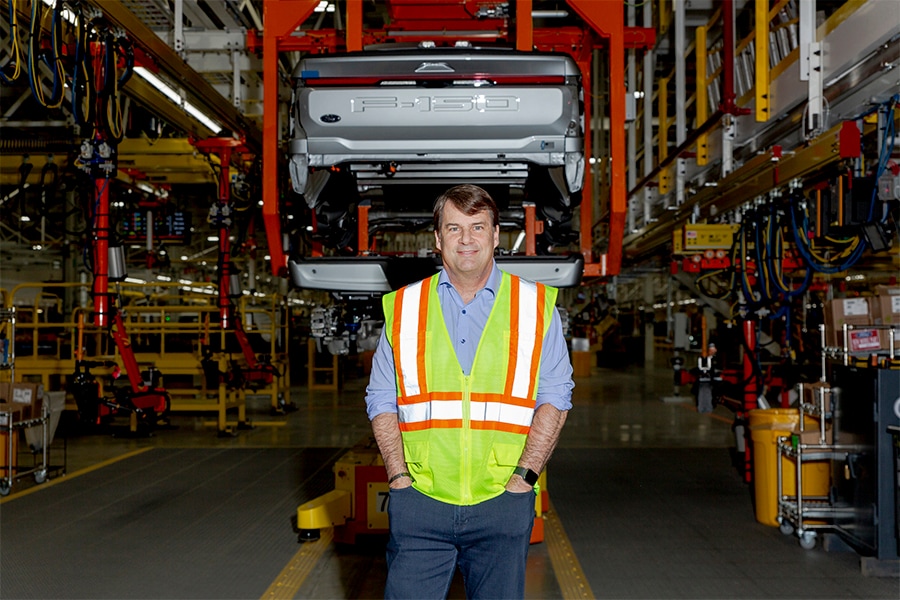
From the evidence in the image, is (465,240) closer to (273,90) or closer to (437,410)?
(437,410)

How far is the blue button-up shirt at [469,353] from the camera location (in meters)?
2.56

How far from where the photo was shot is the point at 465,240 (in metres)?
2.54

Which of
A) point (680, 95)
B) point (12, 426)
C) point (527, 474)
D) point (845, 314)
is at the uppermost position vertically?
point (680, 95)

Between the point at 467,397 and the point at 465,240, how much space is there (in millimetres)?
508

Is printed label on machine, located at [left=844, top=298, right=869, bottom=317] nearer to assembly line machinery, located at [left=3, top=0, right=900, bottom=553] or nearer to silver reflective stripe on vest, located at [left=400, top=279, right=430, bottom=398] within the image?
assembly line machinery, located at [left=3, top=0, right=900, bottom=553]

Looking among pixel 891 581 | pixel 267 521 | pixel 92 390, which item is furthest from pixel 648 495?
pixel 92 390

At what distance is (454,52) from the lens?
4.31 metres

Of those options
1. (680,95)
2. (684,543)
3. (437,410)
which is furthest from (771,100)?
(437,410)

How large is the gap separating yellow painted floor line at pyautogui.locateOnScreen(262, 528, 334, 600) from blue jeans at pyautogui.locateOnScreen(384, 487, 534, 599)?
2.15 metres

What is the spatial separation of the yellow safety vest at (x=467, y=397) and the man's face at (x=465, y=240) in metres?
0.13

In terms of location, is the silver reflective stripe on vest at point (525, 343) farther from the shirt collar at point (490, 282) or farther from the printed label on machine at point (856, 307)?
the printed label on machine at point (856, 307)

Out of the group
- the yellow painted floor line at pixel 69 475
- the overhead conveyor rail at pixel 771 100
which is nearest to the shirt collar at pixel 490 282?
the overhead conveyor rail at pixel 771 100

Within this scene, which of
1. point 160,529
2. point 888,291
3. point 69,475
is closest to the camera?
point 888,291

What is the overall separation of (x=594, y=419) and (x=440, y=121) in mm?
8902
